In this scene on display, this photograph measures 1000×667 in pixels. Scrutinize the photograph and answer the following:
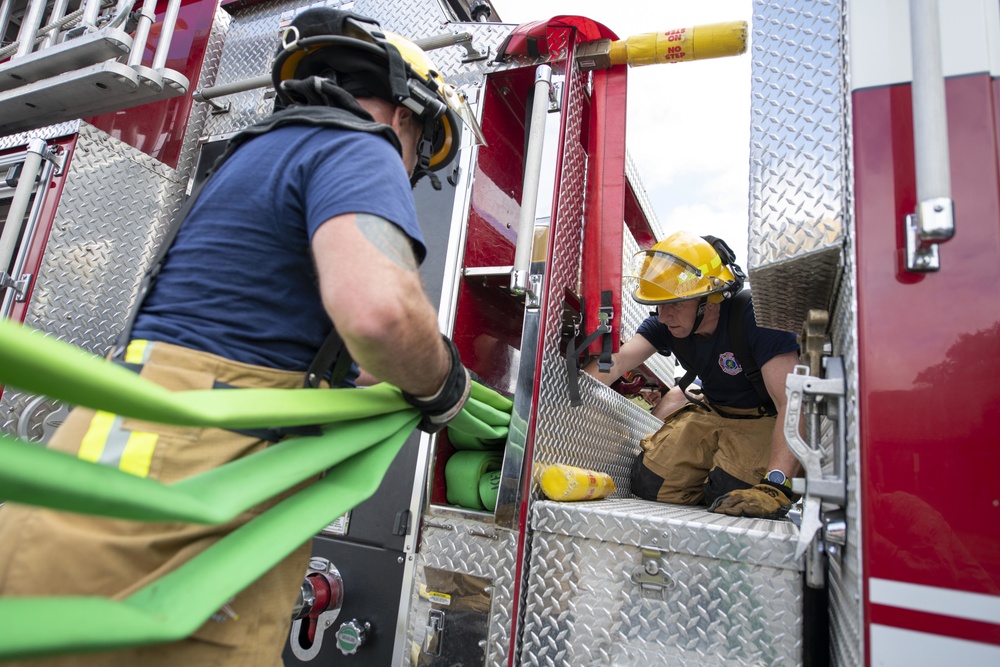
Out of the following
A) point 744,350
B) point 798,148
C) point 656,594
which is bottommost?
point 656,594

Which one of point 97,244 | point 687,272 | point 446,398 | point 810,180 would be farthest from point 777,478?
point 97,244

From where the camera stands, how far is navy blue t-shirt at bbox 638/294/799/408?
3.50 metres

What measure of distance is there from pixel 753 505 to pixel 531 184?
1474 mm

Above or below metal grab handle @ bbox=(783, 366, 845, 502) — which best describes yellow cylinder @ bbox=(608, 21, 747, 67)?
above

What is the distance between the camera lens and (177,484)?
1018 millimetres

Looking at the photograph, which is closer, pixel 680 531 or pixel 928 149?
pixel 928 149

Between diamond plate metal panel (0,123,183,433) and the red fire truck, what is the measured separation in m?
0.01

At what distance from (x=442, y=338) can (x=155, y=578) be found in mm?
692

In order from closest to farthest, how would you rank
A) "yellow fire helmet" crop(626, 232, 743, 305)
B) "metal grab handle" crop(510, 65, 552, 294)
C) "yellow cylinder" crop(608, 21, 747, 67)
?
"metal grab handle" crop(510, 65, 552, 294) → "yellow cylinder" crop(608, 21, 747, 67) → "yellow fire helmet" crop(626, 232, 743, 305)

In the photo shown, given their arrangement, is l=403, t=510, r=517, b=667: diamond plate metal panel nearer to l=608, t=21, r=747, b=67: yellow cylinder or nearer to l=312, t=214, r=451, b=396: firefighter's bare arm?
l=312, t=214, r=451, b=396: firefighter's bare arm

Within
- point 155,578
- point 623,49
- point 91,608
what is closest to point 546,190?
point 623,49

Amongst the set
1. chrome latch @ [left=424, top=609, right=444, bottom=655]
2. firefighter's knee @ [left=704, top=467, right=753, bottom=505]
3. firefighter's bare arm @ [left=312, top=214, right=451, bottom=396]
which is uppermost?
firefighter's bare arm @ [left=312, top=214, right=451, bottom=396]

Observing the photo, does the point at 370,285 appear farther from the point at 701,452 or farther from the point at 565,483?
the point at 701,452

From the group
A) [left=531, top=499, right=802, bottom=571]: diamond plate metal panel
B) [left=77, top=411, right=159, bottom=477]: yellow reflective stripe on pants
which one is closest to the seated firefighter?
[left=531, top=499, right=802, bottom=571]: diamond plate metal panel
